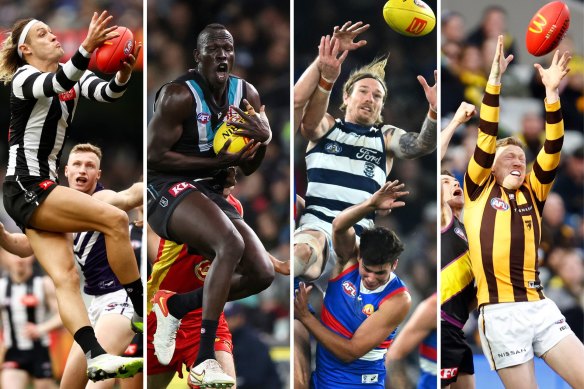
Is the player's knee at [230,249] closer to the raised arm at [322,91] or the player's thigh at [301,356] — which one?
the player's thigh at [301,356]

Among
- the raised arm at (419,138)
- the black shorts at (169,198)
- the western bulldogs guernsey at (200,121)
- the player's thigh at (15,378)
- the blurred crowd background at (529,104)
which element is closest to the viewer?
the black shorts at (169,198)

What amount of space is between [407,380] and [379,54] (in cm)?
171

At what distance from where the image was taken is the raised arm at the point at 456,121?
5480 mm

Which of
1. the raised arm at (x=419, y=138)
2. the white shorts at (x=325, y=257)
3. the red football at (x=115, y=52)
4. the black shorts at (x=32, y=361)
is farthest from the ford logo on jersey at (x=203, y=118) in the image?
the black shorts at (x=32, y=361)

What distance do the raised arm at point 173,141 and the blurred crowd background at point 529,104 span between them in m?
1.25

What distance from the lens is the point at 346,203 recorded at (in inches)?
215

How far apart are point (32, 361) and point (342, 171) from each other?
2129 millimetres

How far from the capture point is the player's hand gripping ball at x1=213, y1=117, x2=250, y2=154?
5066mm

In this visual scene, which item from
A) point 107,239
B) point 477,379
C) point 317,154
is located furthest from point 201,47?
point 477,379

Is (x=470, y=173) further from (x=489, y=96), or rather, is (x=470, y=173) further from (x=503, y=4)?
(x=503, y=4)

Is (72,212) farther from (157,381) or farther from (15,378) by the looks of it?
(15,378)

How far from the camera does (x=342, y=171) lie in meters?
5.45

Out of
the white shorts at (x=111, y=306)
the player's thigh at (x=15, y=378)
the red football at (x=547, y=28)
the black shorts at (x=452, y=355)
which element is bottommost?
the player's thigh at (x=15, y=378)

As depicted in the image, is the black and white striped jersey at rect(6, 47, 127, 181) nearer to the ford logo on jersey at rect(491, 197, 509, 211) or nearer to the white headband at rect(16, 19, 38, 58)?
the white headband at rect(16, 19, 38, 58)
